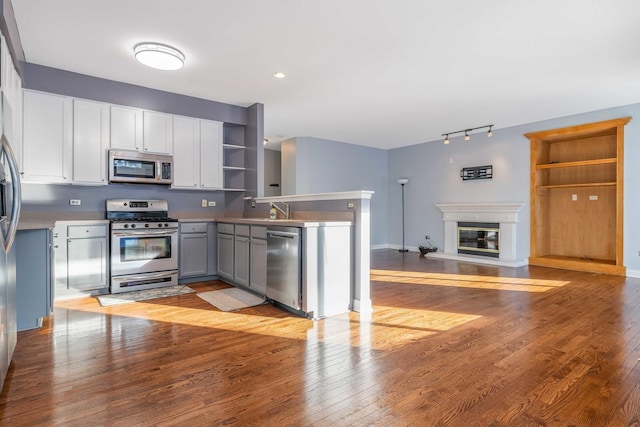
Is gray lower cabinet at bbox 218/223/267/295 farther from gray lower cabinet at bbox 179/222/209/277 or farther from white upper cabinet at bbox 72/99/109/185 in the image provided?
white upper cabinet at bbox 72/99/109/185

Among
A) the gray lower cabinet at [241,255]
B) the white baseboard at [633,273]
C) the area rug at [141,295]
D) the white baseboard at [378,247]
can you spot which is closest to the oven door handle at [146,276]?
the area rug at [141,295]

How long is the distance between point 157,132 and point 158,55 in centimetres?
145

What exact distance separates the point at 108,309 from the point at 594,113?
7.26m

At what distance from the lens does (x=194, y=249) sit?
4812 mm

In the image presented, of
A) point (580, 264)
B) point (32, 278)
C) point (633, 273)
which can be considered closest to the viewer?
point (32, 278)

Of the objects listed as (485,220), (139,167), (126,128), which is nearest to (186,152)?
(139,167)

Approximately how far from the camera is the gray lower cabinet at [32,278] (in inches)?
113

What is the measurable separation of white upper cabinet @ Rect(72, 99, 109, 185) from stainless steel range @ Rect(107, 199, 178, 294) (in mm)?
406

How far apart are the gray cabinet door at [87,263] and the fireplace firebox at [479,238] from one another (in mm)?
6395

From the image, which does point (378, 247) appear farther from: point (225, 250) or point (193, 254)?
point (193, 254)

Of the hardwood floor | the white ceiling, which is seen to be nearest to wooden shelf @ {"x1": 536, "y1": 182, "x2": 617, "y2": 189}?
the white ceiling

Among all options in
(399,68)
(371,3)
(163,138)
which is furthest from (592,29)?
(163,138)

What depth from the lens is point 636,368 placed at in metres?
2.24

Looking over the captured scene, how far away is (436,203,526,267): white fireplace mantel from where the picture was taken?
6578 mm
